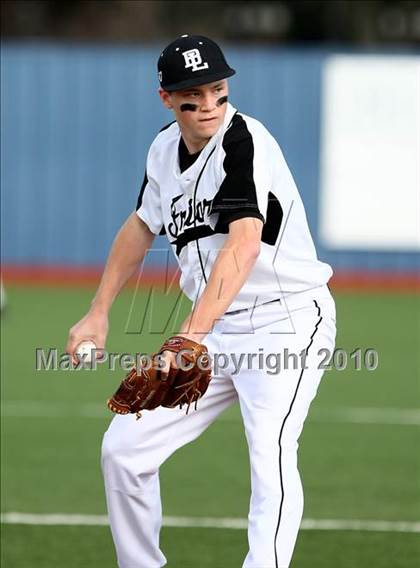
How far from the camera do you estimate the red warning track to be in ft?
58.5

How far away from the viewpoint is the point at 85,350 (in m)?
4.76

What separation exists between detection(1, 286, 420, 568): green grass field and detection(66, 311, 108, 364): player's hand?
48.9 inches

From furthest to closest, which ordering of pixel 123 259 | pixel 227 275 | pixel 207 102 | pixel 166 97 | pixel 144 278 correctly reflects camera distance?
1. pixel 144 278
2. pixel 123 259
3. pixel 166 97
4. pixel 207 102
5. pixel 227 275

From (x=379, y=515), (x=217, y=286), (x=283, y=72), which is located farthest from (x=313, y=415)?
(x=283, y=72)

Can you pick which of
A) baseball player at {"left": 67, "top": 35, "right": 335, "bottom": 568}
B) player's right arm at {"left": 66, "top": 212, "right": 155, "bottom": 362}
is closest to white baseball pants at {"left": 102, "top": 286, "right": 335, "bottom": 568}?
baseball player at {"left": 67, "top": 35, "right": 335, "bottom": 568}

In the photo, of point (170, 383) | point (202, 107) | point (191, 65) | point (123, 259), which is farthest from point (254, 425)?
point (191, 65)

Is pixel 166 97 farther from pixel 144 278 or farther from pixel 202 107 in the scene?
pixel 144 278

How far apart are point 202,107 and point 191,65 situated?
0.15 metres

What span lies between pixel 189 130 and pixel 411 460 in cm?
371

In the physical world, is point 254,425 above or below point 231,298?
below

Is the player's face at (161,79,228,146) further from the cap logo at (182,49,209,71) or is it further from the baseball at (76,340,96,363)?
the baseball at (76,340,96,363)

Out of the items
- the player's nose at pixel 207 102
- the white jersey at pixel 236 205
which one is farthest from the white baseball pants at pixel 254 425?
the player's nose at pixel 207 102

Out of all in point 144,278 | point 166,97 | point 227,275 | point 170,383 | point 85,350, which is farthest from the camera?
point 144,278

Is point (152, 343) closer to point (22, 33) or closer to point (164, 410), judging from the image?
point (164, 410)
